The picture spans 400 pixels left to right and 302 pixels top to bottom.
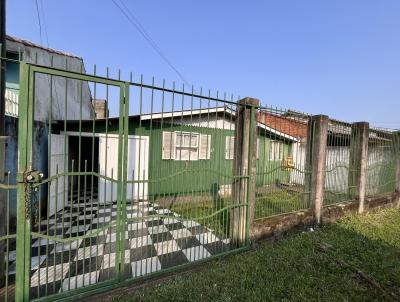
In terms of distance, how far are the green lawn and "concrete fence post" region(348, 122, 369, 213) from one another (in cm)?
193

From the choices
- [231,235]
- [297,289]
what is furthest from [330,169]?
[297,289]

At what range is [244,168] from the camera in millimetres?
4078

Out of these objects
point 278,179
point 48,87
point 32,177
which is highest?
point 48,87

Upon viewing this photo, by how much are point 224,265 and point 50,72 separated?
3.34 m

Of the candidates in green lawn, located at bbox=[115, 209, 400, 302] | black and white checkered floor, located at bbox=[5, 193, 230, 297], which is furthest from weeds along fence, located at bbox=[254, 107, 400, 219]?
black and white checkered floor, located at bbox=[5, 193, 230, 297]

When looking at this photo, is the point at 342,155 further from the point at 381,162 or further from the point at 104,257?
the point at 104,257

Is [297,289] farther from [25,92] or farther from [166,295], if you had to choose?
[25,92]

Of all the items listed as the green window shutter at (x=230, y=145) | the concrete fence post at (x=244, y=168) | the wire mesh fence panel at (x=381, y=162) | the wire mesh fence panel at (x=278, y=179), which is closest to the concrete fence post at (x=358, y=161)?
the wire mesh fence panel at (x=381, y=162)

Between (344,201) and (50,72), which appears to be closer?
(50,72)

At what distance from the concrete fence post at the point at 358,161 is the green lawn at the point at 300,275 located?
193 centimetres

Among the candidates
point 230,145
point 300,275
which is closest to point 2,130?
point 230,145

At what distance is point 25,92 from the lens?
7.73ft

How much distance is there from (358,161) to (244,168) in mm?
4309

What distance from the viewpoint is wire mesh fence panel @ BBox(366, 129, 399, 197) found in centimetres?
707
